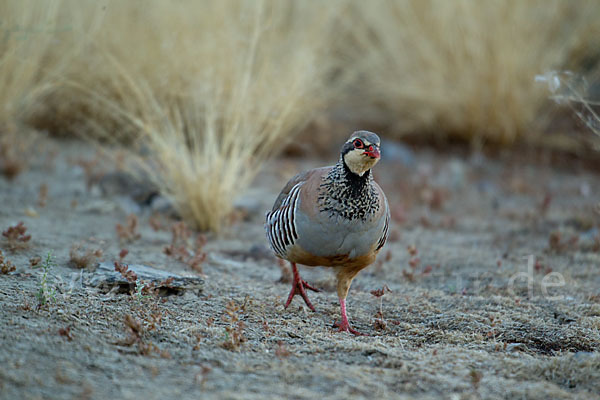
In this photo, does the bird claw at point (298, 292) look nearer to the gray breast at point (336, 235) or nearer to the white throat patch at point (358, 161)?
the gray breast at point (336, 235)

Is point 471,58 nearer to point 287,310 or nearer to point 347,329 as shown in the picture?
point 287,310

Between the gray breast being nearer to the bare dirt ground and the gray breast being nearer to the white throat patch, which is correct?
the white throat patch

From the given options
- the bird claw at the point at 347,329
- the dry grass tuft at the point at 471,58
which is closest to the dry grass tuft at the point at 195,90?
the dry grass tuft at the point at 471,58

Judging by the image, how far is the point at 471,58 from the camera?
9000mm

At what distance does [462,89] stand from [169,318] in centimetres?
654

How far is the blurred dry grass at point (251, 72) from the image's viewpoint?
6129 mm

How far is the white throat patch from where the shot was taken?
3.77 metres

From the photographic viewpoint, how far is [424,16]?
9305 mm

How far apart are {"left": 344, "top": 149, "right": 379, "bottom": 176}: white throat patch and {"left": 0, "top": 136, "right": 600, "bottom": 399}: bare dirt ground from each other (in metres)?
0.93

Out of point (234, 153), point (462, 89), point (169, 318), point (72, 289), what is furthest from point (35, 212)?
point (462, 89)

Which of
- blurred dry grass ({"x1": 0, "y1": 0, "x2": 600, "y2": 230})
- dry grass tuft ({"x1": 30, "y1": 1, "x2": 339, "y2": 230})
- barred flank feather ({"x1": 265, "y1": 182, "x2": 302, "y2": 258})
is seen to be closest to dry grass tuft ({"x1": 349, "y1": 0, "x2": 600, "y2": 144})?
blurred dry grass ({"x1": 0, "y1": 0, "x2": 600, "y2": 230})

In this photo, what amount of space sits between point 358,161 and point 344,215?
308mm

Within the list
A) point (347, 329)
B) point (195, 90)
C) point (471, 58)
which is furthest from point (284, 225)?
point (471, 58)

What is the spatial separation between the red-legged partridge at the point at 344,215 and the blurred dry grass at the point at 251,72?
2081 mm
